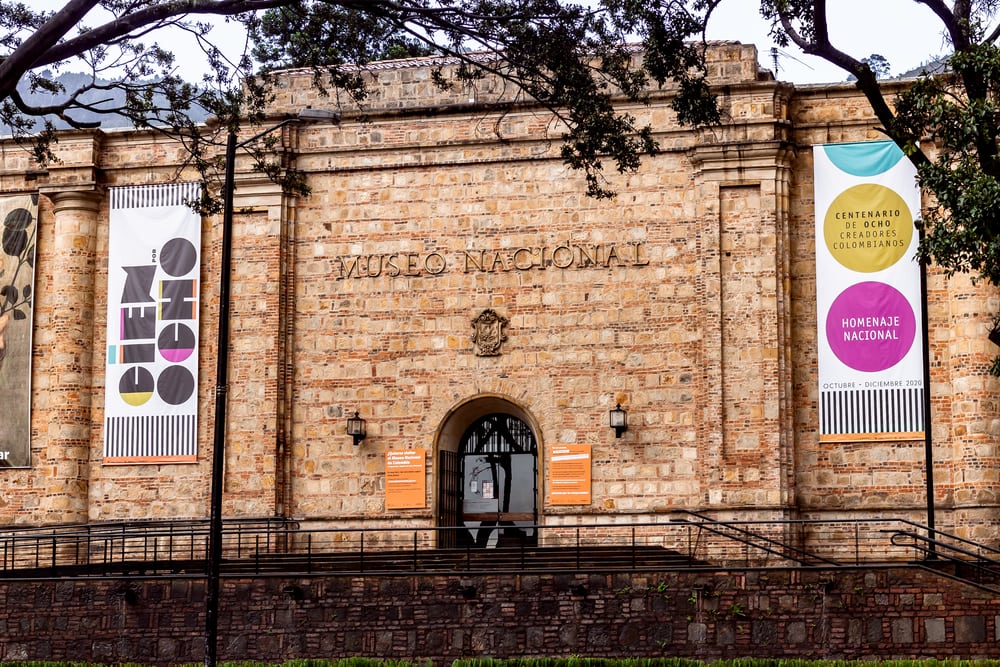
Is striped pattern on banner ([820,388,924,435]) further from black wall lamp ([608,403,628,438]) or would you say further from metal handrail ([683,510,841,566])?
black wall lamp ([608,403,628,438])

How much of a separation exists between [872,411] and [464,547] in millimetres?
8383

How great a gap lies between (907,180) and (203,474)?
15.2 m

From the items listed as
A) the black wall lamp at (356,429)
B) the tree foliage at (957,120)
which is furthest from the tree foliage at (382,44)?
the black wall lamp at (356,429)

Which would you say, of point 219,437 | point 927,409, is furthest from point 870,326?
point 219,437

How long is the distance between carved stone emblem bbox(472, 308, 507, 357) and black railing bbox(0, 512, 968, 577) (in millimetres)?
3630

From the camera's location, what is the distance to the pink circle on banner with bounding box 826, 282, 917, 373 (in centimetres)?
2998

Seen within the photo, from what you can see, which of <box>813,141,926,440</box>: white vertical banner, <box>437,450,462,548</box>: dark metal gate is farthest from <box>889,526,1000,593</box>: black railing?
<box>437,450,462,548</box>: dark metal gate

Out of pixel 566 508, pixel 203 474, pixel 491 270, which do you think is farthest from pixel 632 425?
pixel 203 474

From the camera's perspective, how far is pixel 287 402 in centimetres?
3186

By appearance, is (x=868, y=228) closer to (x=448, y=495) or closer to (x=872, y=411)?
(x=872, y=411)

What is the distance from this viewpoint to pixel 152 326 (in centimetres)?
3269

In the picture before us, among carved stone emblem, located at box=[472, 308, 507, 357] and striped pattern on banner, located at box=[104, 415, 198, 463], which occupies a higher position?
carved stone emblem, located at box=[472, 308, 507, 357]

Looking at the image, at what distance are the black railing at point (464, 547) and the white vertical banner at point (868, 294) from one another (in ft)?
7.05

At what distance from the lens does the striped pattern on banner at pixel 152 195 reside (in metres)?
33.1
